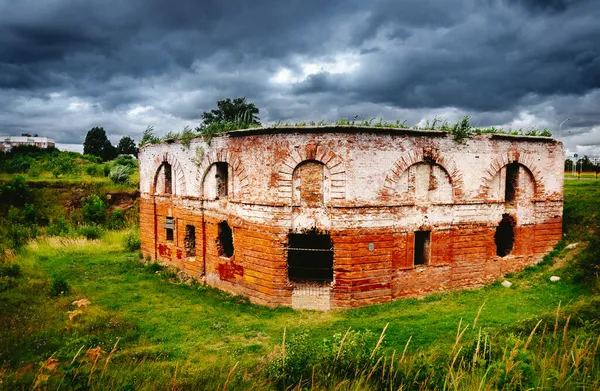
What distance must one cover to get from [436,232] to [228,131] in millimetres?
7866

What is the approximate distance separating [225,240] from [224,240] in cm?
9

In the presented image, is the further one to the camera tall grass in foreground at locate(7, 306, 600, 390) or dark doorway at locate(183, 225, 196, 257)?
dark doorway at locate(183, 225, 196, 257)

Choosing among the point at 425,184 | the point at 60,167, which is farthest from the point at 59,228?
the point at 425,184

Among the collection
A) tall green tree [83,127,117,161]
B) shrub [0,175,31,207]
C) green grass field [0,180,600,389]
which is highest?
tall green tree [83,127,117,161]

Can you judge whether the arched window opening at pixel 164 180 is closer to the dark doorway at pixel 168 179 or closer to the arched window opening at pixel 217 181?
the dark doorway at pixel 168 179

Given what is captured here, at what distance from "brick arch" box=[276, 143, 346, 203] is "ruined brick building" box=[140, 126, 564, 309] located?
0.03 meters

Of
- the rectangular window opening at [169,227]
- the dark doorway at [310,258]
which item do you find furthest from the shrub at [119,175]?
the dark doorway at [310,258]

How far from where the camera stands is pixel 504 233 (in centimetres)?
1505

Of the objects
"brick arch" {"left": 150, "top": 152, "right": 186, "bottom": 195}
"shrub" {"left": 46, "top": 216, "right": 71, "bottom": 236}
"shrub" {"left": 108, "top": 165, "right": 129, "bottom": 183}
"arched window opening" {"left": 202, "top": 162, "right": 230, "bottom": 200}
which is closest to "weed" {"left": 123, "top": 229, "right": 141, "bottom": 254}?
"shrub" {"left": 46, "top": 216, "right": 71, "bottom": 236}

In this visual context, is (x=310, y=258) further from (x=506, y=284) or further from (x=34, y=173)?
(x=34, y=173)

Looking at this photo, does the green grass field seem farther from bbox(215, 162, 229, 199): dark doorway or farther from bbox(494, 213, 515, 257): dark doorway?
bbox(215, 162, 229, 199): dark doorway

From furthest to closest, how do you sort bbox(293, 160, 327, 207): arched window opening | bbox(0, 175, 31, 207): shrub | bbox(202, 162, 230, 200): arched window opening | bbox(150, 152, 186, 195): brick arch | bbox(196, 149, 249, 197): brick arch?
bbox(0, 175, 31, 207): shrub, bbox(150, 152, 186, 195): brick arch, bbox(202, 162, 230, 200): arched window opening, bbox(196, 149, 249, 197): brick arch, bbox(293, 160, 327, 207): arched window opening

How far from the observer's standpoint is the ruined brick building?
11352 millimetres

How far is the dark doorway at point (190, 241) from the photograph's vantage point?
1511 centimetres
